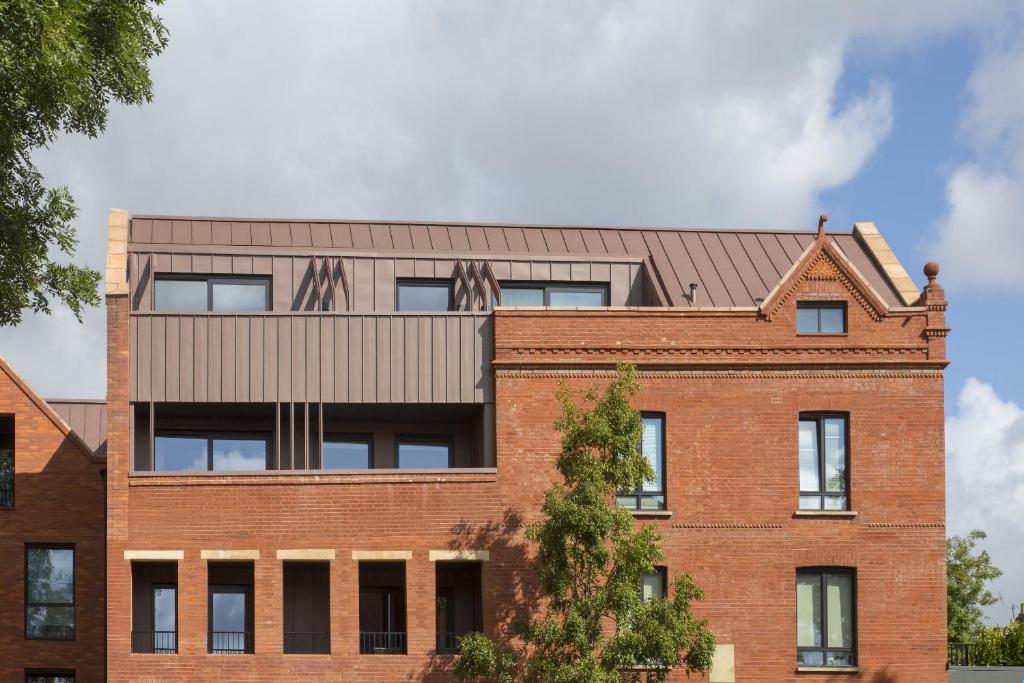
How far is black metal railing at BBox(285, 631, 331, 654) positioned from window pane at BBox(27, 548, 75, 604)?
695 centimetres

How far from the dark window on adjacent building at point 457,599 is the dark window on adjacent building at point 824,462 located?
289 inches

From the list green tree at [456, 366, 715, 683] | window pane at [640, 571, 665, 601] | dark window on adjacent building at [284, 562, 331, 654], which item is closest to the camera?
green tree at [456, 366, 715, 683]

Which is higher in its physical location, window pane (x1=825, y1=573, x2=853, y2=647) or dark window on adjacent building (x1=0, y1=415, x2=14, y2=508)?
dark window on adjacent building (x1=0, y1=415, x2=14, y2=508)

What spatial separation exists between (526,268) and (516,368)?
4203 millimetres

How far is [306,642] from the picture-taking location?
32656 millimetres

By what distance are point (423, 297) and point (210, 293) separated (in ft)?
16.2

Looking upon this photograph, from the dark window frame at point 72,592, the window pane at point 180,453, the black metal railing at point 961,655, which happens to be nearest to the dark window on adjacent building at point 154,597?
the window pane at point 180,453

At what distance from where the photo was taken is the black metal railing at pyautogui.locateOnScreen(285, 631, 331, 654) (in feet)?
→ 107

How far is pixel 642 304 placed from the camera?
1427 inches

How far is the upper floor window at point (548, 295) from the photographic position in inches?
1422

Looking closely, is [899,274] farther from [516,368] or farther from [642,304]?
[516,368]

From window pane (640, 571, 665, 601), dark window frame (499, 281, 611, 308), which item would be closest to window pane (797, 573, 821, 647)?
window pane (640, 571, 665, 601)

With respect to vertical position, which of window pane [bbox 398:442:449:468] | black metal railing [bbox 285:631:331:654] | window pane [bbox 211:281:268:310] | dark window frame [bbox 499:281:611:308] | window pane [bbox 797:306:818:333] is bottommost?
black metal railing [bbox 285:631:331:654]

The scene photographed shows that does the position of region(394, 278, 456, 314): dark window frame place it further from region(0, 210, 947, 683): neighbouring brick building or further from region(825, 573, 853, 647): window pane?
region(825, 573, 853, 647): window pane
